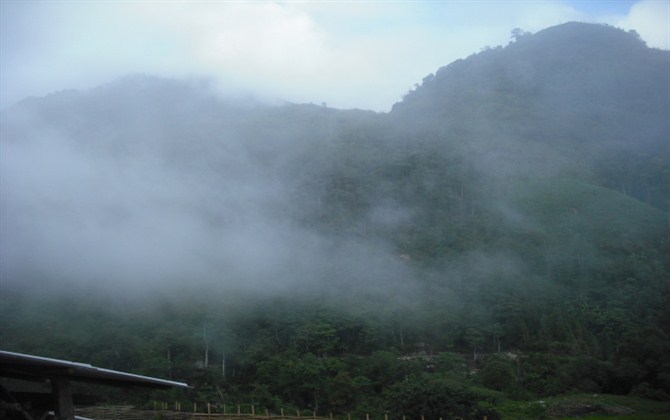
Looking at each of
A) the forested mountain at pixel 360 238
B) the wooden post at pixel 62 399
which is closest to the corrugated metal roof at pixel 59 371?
the wooden post at pixel 62 399

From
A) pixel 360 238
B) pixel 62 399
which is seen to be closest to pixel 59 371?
pixel 62 399

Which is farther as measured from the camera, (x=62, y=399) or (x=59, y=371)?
(x=62, y=399)

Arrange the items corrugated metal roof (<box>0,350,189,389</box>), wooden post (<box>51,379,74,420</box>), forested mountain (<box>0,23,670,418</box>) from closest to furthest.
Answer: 1. corrugated metal roof (<box>0,350,189,389</box>)
2. wooden post (<box>51,379,74,420</box>)
3. forested mountain (<box>0,23,670,418</box>)

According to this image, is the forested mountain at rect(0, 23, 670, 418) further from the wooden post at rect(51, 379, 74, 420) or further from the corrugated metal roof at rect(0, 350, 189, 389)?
the wooden post at rect(51, 379, 74, 420)

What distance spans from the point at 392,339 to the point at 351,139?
1155 inches

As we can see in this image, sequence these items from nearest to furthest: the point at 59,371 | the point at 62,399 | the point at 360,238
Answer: the point at 59,371 → the point at 62,399 → the point at 360,238

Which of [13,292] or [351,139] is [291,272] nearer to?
[13,292]

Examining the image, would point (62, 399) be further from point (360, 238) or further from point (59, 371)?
point (360, 238)

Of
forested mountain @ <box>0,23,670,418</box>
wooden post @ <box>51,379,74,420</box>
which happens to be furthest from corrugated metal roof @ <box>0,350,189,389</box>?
forested mountain @ <box>0,23,670,418</box>

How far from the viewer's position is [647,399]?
65.9ft

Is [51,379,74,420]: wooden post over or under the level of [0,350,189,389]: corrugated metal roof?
under

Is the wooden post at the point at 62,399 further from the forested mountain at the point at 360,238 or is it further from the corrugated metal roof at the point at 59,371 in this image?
the forested mountain at the point at 360,238

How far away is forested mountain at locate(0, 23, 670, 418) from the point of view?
2292 centimetres

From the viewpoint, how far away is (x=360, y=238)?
38906mm
